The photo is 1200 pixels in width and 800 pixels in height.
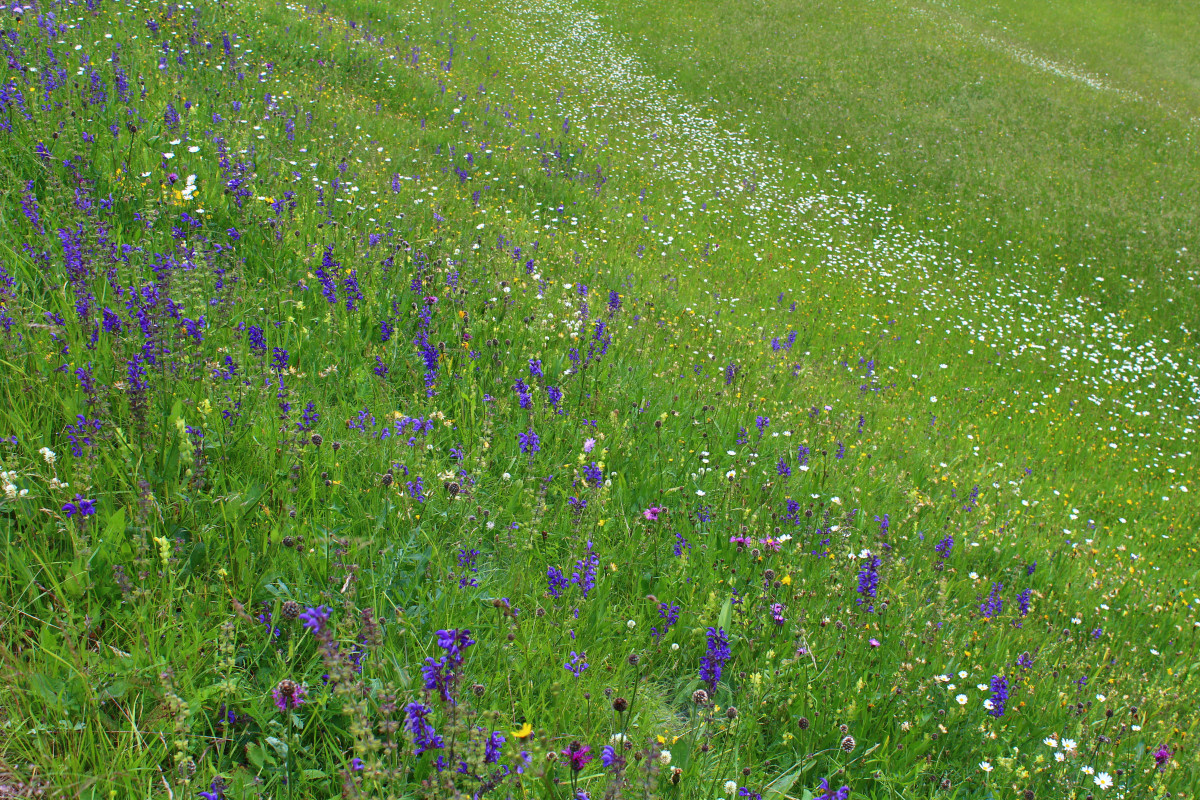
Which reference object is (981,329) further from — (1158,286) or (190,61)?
(190,61)

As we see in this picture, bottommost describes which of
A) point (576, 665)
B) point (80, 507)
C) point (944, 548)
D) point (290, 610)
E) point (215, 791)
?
point (944, 548)

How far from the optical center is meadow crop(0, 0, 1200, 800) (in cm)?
197

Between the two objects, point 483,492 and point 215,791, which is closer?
point 215,791

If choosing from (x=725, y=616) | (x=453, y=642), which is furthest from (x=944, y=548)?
(x=453, y=642)

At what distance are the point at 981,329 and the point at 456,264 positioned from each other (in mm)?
9973

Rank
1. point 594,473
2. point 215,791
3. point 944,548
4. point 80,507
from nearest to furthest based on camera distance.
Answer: point 215,791, point 80,507, point 594,473, point 944,548

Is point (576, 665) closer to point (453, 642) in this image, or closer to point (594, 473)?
point (453, 642)

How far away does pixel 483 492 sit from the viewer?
128 inches

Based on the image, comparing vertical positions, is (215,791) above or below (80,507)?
below

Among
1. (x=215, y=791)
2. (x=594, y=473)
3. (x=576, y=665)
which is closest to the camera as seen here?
(x=215, y=791)

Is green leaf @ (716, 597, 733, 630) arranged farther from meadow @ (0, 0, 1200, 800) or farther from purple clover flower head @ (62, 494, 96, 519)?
purple clover flower head @ (62, 494, 96, 519)

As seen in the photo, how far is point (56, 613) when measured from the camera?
1977 millimetres

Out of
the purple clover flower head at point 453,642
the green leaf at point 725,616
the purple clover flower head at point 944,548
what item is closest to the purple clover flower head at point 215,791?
the purple clover flower head at point 453,642

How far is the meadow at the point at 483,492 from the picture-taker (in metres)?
1.97
